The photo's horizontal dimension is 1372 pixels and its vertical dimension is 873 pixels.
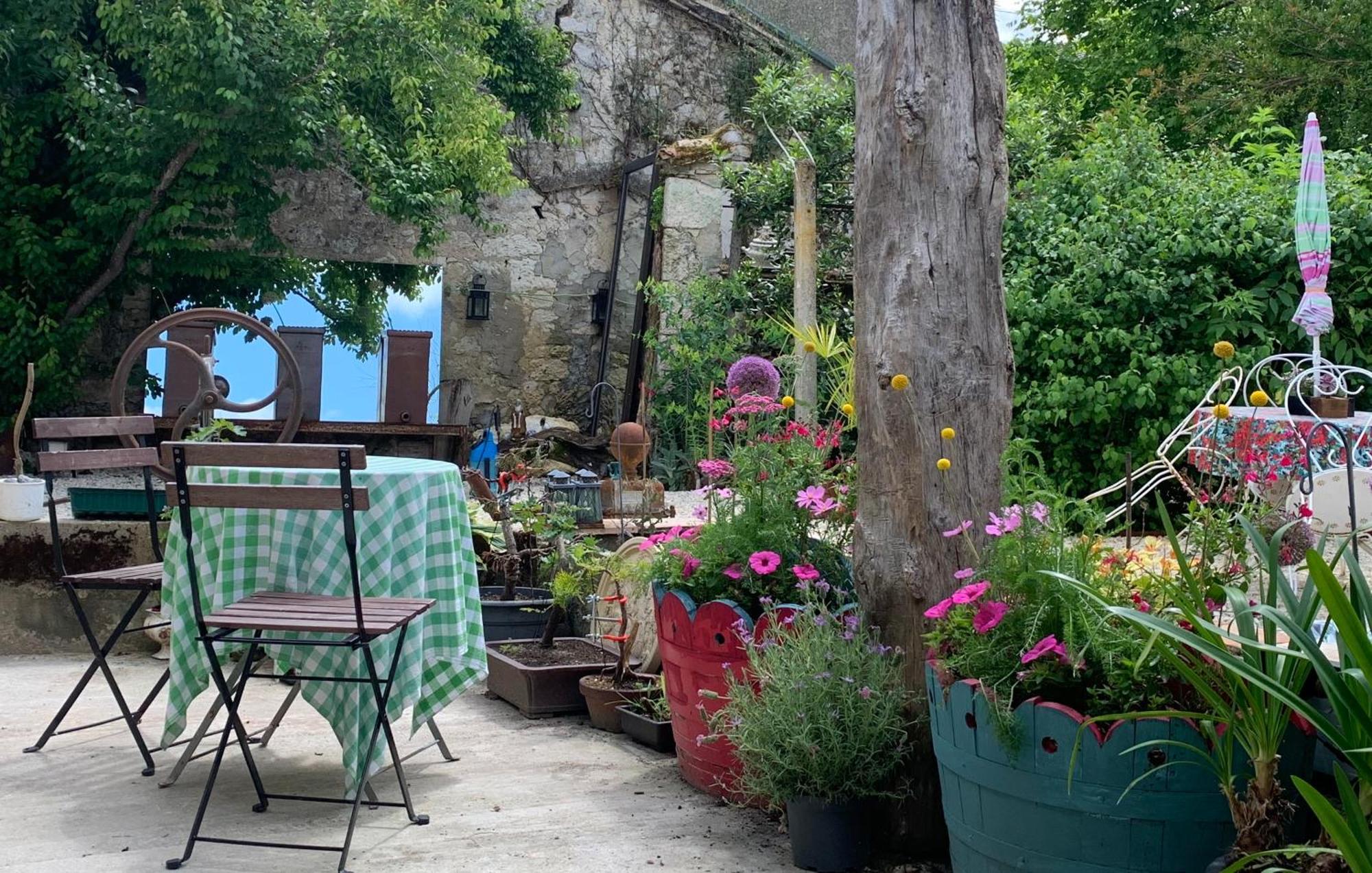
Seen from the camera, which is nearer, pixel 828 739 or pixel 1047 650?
pixel 1047 650

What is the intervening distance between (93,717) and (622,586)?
1873 mm

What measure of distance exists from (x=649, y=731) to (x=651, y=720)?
0.14 ft

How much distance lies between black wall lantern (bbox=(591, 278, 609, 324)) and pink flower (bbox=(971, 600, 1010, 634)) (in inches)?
341

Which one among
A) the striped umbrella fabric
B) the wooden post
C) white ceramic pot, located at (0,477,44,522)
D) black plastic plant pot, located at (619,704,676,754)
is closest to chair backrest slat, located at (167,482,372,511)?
black plastic plant pot, located at (619,704,676,754)

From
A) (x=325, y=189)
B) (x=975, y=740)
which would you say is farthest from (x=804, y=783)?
(x=325, y=189)

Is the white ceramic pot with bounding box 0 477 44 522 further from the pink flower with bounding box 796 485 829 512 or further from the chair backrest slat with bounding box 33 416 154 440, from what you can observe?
the pink flower with bounding box 796 485 829 512

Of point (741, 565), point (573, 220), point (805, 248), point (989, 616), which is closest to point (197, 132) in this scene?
point (573, 220)

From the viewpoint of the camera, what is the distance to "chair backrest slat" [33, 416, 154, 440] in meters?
3.87

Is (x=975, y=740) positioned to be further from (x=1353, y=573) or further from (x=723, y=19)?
(x=723, y=19)

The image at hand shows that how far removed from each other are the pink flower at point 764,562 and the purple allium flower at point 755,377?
2.60 metres

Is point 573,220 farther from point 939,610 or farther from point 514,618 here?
point 939,610

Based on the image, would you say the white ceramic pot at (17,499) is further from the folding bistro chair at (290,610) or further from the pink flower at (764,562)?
the pink flower at (764,562)

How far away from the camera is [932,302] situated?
9.98ft

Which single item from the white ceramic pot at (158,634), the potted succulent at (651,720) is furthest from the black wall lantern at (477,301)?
the potted succulent at (651,720)
